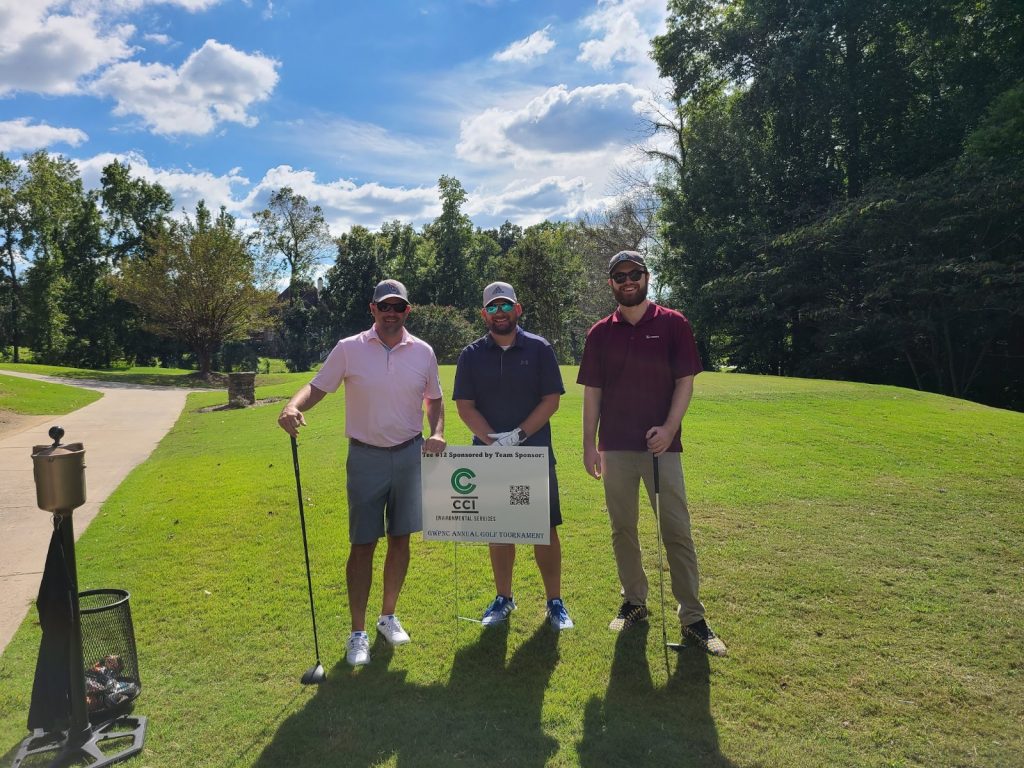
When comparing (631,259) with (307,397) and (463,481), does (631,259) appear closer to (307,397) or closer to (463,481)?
(463,481)

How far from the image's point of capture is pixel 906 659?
3799mm

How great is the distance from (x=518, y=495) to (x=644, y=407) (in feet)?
3.16

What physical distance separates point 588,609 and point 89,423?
598 inches

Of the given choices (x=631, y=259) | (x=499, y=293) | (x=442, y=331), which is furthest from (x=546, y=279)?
(x=631, y=259)

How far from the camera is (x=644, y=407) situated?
13.1 ft

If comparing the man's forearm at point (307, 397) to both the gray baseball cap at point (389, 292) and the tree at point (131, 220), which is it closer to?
the gray baseball cap at point (389, 292)

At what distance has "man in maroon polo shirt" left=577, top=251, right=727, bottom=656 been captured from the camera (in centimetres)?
397

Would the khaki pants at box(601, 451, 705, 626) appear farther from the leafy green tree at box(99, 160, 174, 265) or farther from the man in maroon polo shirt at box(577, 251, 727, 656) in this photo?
the leafy green tree at box(99, 160, 174, 265)

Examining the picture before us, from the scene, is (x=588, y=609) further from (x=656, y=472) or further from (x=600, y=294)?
(x=600, y=294)

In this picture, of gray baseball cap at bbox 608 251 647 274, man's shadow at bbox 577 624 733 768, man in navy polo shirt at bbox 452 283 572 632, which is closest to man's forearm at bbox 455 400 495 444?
man in navy polo shirt at bbox 452 283 572 632

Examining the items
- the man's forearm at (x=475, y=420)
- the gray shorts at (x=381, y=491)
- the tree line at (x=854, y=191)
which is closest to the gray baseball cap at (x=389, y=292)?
the man's forearm at (x=475, y=420)

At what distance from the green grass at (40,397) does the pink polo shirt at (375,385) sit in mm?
17494

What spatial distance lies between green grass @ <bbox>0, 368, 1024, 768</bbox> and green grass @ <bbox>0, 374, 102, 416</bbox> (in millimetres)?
12475

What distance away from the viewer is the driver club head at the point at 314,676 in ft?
12.0
